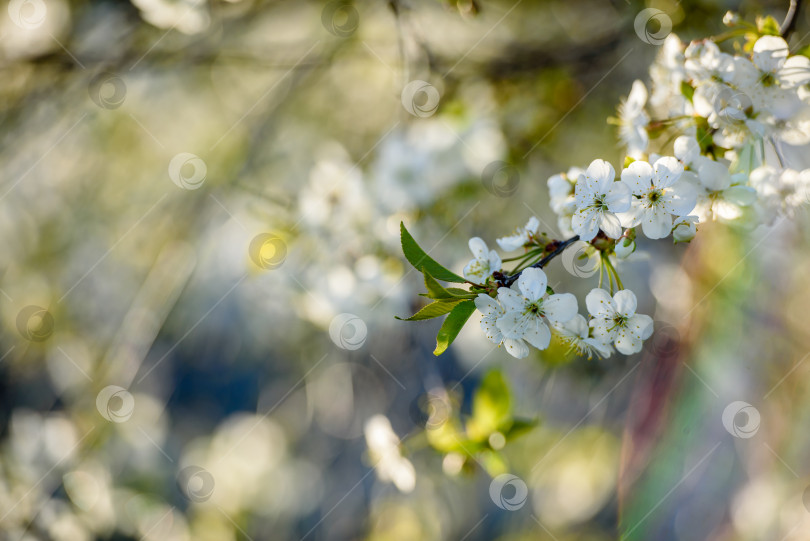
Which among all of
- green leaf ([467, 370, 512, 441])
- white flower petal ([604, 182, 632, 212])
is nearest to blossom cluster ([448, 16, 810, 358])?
white flower petal ([604, 182, 632, 212])

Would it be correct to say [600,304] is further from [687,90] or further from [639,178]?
[687,90]

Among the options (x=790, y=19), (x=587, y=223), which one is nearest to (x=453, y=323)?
(x=587, y=223)

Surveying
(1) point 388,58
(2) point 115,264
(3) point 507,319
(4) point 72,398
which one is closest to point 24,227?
(2) point 115,264

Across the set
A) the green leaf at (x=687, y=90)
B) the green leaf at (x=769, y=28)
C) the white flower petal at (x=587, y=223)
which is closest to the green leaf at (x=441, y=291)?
the white flower petal at (x=587, y=223)

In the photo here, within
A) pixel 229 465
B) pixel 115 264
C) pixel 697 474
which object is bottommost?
pixel 697 474

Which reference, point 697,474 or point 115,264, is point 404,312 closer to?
point 697,474

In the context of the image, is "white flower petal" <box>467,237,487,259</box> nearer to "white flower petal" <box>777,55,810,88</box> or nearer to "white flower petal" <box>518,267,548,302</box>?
"white flower petal" <box>518,267,548,302</box>

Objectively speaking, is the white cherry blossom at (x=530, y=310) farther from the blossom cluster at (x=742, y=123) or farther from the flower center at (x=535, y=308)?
the blossom cluster at (x=742, y=123)
